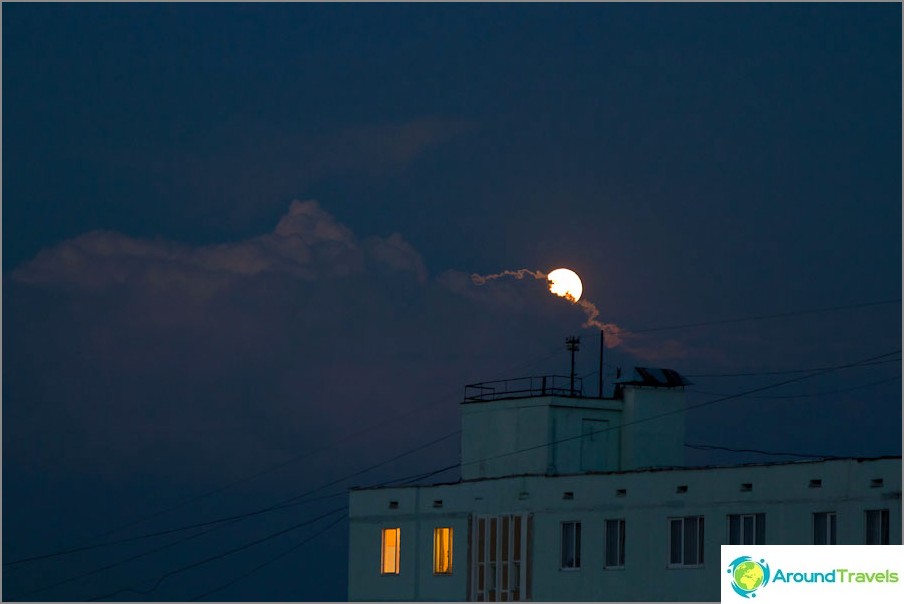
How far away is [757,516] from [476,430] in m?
18.1

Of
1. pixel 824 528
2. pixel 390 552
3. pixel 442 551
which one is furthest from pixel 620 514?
pixel 390 552

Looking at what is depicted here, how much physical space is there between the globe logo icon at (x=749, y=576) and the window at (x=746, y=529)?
35348 millimetres

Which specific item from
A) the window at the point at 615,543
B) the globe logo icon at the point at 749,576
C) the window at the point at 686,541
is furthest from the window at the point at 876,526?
the globe logo icon at the point at 749,576

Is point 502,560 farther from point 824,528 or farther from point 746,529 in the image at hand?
point 824,528

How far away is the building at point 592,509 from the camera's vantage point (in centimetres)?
5928

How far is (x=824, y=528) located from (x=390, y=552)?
2135cm

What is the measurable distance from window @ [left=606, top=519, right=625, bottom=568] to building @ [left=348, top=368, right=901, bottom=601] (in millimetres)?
53

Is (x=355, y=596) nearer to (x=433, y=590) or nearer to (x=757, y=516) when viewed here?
(x=433, y=590)

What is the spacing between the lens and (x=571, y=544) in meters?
66.8

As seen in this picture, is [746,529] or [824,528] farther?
[746,529]

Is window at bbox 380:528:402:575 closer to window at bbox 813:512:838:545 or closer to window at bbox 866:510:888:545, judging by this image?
window at bbox 813:512:838:545

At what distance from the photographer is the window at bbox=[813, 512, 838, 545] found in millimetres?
58312

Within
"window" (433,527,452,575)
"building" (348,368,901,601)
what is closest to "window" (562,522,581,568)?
"building" (348,368,901,601)

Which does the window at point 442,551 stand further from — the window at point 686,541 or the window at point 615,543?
the window at point 686,541
